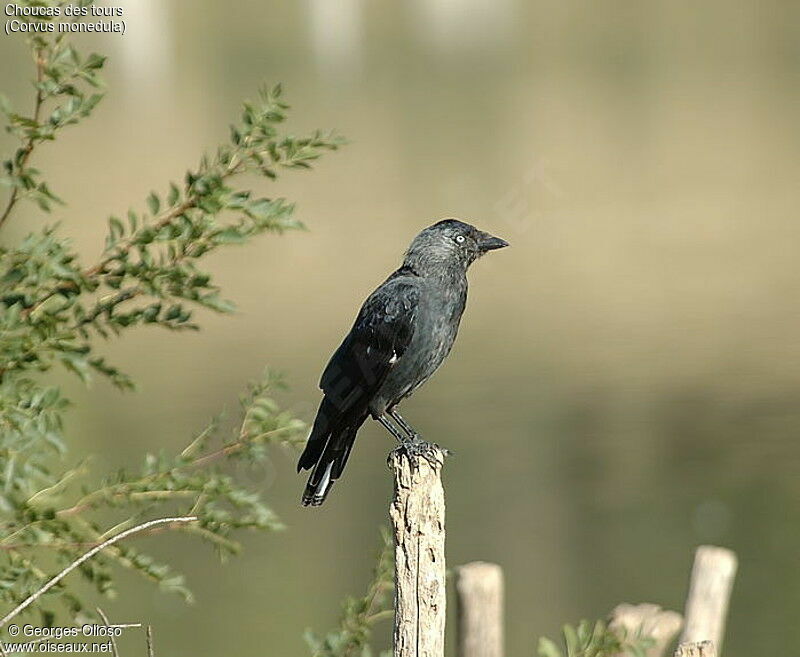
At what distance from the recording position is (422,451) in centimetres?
466

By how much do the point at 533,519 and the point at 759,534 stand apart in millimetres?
1921

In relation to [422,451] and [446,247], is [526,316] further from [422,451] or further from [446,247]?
[422,451]

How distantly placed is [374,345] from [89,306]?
3.57 ft

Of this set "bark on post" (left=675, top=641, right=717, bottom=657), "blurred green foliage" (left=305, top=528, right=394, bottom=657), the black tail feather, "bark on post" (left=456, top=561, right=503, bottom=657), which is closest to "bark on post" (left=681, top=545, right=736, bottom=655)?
"bark on post" (left=456, top=561, right=503, bottom=657)

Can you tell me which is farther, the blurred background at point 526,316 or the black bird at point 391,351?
the blurred background at point 526,316

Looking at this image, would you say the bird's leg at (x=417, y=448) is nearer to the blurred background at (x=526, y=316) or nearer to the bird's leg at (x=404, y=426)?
the bird's leg at (x=404, y=426)

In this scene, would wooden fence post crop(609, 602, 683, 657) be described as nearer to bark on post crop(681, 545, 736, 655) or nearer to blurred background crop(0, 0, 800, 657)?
bark on post crop(681, 545, 736, 655)

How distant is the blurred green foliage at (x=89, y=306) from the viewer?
3867 mm

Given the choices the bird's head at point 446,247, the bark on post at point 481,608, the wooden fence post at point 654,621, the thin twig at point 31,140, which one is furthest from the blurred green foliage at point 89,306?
the wooden fence post at point 654,621

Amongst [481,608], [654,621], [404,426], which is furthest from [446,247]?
[654,621]

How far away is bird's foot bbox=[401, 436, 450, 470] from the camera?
14.9ft

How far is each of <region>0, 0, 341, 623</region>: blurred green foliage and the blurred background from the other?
27.2 inches

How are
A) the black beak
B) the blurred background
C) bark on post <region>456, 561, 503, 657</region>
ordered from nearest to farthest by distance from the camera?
the black beak, bark on post <region>456, 561, 503, 657</region>, the blurred background

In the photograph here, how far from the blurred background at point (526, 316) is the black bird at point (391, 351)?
0.68 feet
